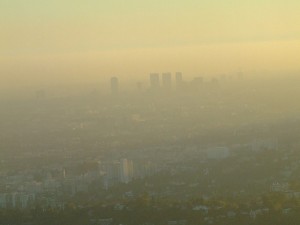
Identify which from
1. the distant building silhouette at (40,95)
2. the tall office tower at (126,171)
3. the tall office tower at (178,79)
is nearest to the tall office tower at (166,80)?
the tall office tower at (178,79)

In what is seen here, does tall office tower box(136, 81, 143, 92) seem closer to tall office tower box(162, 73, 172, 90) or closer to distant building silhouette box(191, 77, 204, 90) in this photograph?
tall office tower box(162, 73, 172, 90)

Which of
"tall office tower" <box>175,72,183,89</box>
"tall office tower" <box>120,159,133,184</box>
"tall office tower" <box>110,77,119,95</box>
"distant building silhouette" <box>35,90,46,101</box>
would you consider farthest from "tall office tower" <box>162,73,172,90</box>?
"tall office tower" <box>120,159,133,184</box>

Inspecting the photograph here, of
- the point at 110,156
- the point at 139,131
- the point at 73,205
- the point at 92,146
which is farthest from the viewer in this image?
the point at 139,131

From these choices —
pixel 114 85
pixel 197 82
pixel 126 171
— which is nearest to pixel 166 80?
pixel 197 82

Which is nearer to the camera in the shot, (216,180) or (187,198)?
(187,198)

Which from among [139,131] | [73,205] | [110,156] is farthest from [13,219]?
[139,131]

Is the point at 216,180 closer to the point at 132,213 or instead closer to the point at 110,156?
the point at 132,213

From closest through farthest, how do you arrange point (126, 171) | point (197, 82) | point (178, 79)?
1. point (126, 171)
2. point (197, 82)
3. point (178, 79)

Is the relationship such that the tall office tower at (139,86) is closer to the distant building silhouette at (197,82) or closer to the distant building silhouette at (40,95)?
the distant building silhouette at (197,82)

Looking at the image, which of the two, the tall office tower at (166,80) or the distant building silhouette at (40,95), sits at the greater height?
the tall office tower at (166,80)

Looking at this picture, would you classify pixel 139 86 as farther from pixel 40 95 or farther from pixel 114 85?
pixel 40 95

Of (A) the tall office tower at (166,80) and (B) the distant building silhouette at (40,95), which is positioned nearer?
(B) the distant building silhouette at (40,95)
